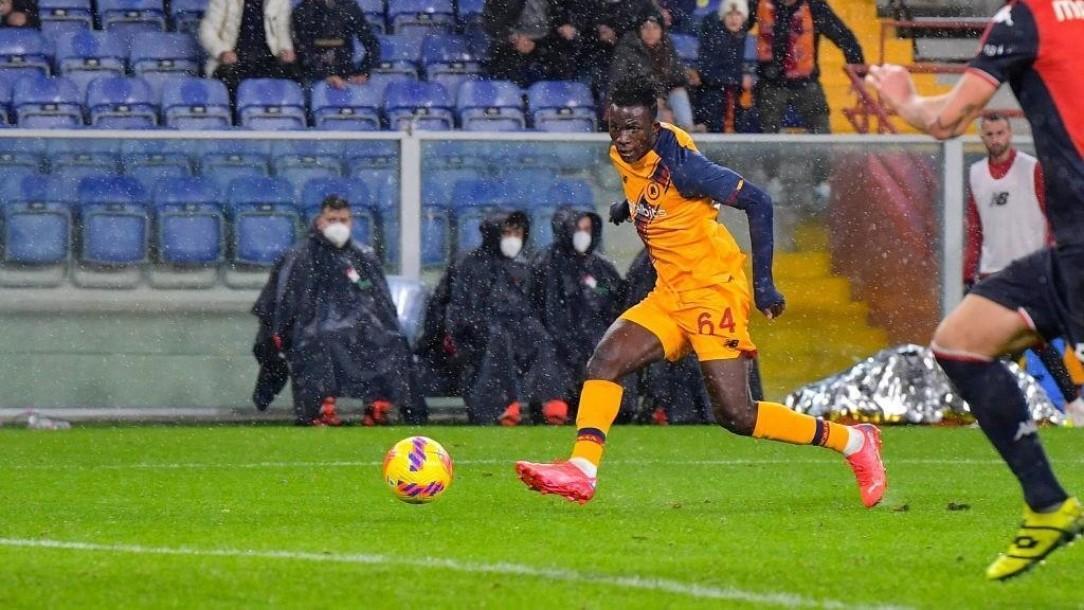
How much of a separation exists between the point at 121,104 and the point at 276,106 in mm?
1381

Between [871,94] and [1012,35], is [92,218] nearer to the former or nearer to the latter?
[871,94]

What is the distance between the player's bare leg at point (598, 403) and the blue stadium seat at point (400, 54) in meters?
11.0

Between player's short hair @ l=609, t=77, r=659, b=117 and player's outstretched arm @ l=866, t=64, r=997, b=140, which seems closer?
player's outstretched arm @ l=866, t=64, r=997, b=140

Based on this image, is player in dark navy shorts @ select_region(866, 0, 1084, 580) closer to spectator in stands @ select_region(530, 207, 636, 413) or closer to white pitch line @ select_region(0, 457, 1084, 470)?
white pitch line @ select_region(0, 457, 1084, 470)

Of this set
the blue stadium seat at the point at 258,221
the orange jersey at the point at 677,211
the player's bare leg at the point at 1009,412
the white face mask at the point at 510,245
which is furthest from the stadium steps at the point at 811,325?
the player's bare leg at the point at 1009,412

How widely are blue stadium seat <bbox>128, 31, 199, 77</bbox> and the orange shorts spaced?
11.0 m

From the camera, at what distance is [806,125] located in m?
17.1

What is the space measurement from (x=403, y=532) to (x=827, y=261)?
29.2 feet

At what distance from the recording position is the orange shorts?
319 inches

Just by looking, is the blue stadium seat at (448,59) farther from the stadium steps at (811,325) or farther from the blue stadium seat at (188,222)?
the stadium steps at (811,325)

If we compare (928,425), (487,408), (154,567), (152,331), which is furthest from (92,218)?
(154,567)

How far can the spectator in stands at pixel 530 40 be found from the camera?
17.6m

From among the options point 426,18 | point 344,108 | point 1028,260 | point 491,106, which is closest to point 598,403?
point 1028,260

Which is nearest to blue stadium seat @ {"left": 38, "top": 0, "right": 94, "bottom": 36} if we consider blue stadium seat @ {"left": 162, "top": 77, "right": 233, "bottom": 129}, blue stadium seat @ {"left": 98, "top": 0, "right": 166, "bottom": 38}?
blue stadium seat @ {"left": 98, "top": 0, "right": 166, "bottom": 38}
